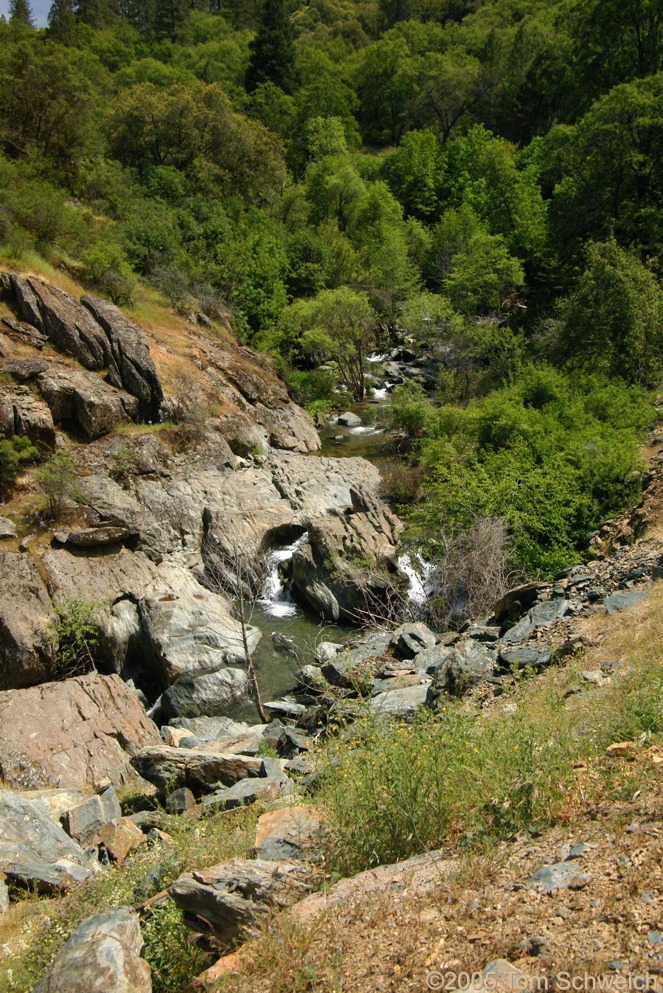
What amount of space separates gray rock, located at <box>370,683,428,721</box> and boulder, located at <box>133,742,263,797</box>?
199 centimetres

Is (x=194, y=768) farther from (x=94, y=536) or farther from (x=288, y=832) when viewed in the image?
(x=94, y=536)

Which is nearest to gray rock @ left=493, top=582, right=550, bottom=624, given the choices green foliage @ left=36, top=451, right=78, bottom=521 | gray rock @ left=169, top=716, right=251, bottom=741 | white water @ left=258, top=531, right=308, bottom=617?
gray rock @ left=169, top=716, right=251, bottom=741

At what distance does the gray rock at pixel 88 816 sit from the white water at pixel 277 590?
306 inches

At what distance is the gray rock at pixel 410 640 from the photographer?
41.2ft

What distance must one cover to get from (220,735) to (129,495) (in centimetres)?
804

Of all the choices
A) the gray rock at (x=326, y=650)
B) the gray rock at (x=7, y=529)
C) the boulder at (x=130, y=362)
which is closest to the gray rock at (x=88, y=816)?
the gray rock at (x=326, y=650)

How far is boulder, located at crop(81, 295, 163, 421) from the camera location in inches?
805

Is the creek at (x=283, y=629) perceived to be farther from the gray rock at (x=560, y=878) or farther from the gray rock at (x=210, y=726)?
the gray rock at (x=560, y=878)

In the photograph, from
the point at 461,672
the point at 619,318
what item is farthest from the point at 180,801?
the point at 619,318

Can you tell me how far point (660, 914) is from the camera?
347 cm

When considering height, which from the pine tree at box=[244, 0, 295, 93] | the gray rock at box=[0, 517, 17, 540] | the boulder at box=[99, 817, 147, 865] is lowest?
the boulder at box=[99, 817, 147, 865]

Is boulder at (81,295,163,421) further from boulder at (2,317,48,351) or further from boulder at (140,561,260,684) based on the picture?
boulder at (140,561,260,684)

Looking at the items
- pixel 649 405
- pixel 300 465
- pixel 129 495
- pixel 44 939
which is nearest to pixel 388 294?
pixel 300 465

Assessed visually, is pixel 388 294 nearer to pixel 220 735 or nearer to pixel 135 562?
pixel 135 562
